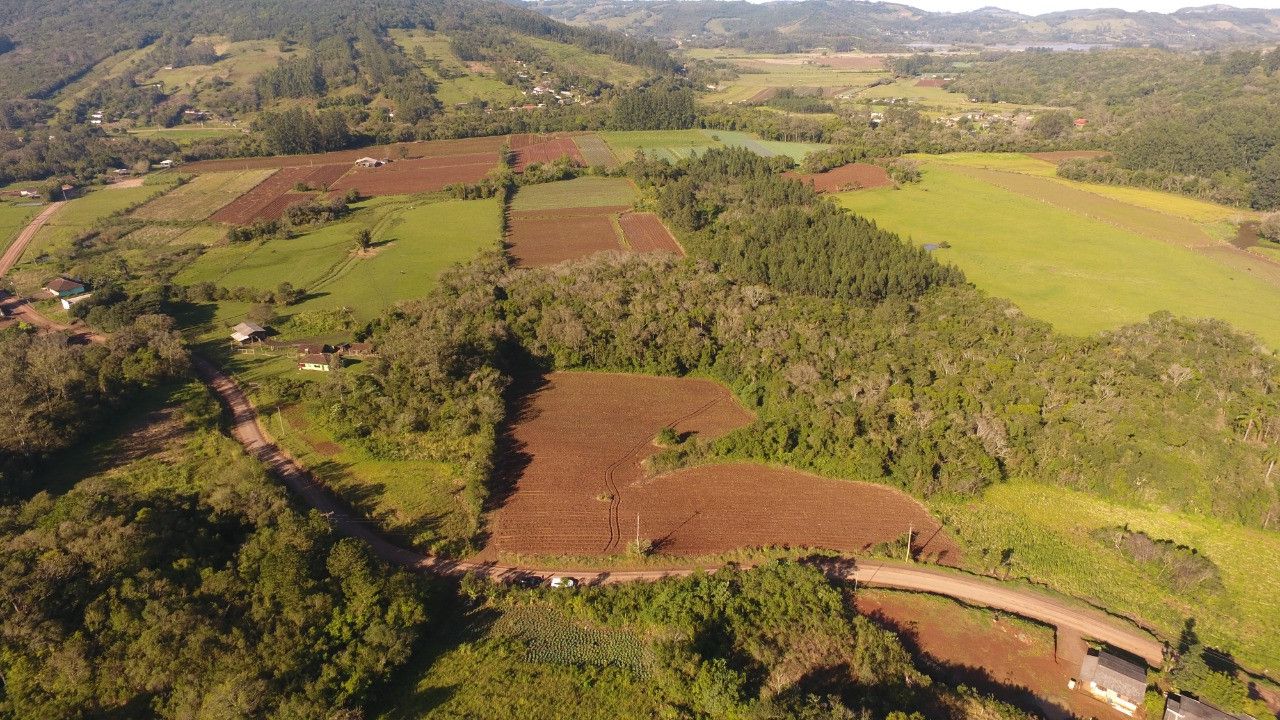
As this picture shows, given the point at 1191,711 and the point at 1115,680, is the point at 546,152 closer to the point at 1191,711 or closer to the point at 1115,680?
the point at 1115,680

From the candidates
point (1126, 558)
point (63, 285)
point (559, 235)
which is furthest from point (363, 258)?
point (1126, 558)

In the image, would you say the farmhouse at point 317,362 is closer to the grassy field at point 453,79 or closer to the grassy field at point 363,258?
the grassy field at point 363,258

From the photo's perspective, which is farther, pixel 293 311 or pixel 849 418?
pixel 293 311

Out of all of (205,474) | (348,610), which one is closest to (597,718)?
(348,610)

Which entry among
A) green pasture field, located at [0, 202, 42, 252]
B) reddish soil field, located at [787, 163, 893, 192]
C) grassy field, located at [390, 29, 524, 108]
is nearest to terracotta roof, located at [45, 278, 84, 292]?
green pasture field, located at [0, 202, 42, 252]

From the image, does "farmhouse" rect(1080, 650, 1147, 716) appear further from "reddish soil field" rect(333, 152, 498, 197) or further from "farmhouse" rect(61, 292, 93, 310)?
"reddish soil field" rect(333, 152, 498, 197)

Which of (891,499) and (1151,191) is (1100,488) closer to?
(891,499)

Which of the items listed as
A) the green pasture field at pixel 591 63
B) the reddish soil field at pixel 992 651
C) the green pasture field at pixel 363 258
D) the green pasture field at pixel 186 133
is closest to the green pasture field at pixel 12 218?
the green pasture field at pixel 363 258
